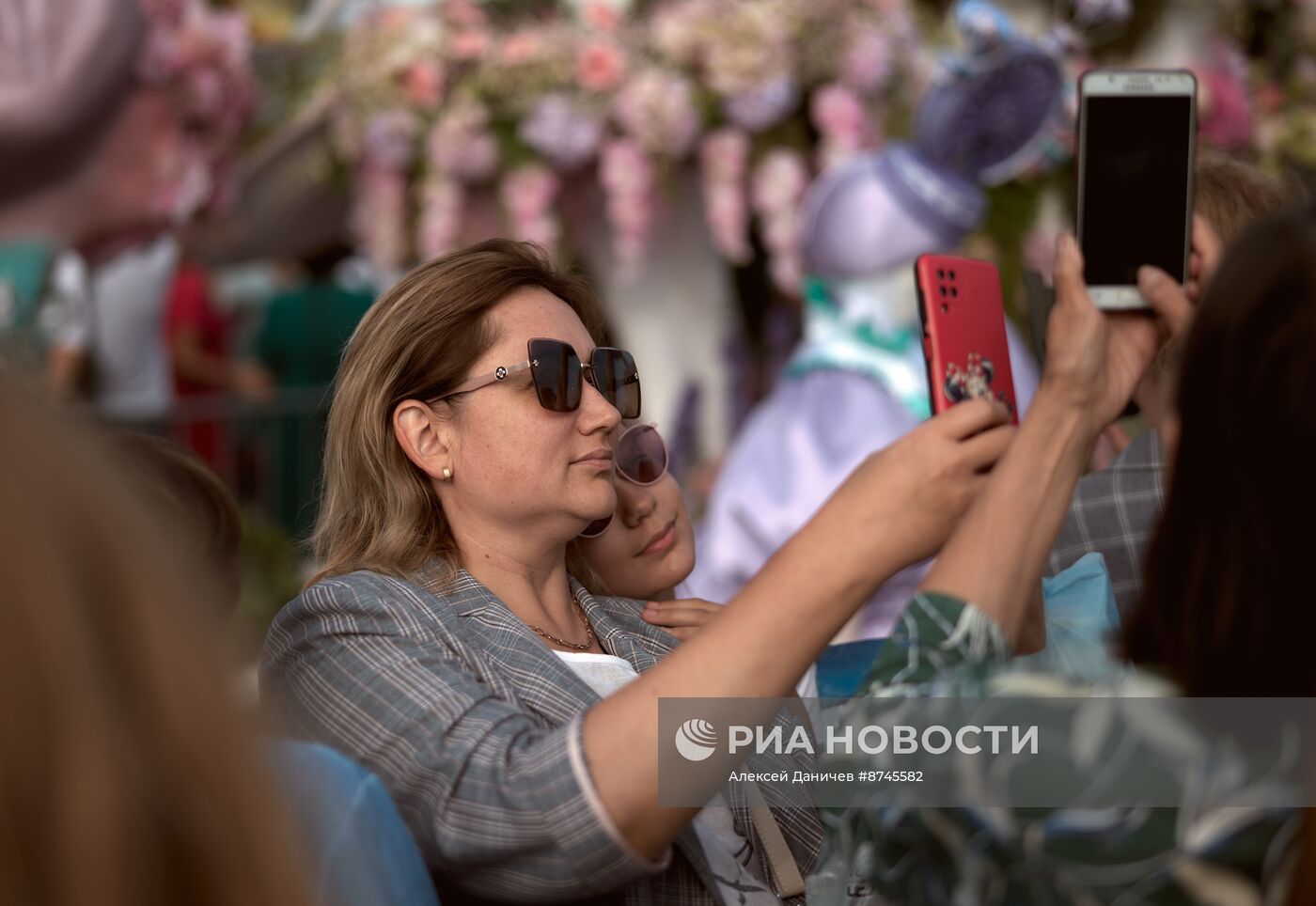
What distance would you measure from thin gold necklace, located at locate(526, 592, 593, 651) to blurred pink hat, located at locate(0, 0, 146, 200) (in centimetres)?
251

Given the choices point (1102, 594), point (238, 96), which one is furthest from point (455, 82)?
point (1102, 594)

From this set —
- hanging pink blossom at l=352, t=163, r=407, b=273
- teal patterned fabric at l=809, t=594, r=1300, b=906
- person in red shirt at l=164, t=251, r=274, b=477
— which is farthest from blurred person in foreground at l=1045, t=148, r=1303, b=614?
person in red shirt at l=164, t=251, r=274, b=477

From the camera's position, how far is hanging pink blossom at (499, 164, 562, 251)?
195 inches

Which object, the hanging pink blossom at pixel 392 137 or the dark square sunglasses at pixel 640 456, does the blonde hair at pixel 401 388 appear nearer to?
the dark square sunglasses at pixel 640 456

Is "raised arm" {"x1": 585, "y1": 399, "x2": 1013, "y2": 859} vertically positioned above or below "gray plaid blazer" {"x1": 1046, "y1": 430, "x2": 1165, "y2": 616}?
above

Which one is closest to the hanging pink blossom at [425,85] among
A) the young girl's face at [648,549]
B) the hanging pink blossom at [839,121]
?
the hanging pink blossom at [839,121]

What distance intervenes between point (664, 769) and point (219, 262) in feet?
24.7

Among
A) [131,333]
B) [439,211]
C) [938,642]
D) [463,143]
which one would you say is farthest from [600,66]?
[938,642]

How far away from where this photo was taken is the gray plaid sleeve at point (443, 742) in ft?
4.62

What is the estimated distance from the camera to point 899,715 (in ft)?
4.06

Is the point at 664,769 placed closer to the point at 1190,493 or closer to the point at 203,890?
the point at 1190,493

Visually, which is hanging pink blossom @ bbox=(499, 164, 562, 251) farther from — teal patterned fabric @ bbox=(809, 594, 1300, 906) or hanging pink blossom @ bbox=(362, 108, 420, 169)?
teal patterned fabric @ bbox=(809, 594, 1300, 906)

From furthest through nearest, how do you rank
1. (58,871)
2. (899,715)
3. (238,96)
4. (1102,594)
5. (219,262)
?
(219,262) → (238,96) → (1102,594) → (899,715) → (58,871)

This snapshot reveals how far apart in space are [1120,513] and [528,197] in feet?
9.84
